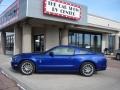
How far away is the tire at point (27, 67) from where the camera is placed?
9.88m

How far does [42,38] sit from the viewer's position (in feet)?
67.2

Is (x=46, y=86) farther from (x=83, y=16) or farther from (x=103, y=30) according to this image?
(x=103, y=30)

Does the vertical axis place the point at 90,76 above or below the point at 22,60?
below

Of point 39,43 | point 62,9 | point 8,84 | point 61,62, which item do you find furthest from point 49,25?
point 8,84

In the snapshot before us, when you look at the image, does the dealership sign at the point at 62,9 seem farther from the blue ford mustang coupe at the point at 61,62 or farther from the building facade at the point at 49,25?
the blue ford mustang coupe at the point at 61,62

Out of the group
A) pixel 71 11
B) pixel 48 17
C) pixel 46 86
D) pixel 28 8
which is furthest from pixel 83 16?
pixel 46 86

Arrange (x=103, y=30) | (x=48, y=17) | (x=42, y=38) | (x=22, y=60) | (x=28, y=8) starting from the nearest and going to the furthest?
(x=22, y=60) → (x=28, y=8) → (x=48, y=17) → (x=42, y=38) → (x=103, y=30)

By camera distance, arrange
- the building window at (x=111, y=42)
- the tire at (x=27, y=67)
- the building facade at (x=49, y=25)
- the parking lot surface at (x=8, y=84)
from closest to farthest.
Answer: the parking lot surface at (x=8, y=84)
the tire at (x=27, y=67)
the building facade at (x=49, y=25)
the building window at (x=111, y=42)

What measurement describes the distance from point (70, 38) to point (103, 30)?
4.90 m

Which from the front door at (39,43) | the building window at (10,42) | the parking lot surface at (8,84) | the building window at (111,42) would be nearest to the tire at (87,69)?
the parking lot surface at (8,84)

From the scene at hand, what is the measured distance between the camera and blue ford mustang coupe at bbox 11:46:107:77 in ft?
32.5

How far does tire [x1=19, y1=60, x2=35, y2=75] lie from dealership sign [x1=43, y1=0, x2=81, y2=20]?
5850 millimetres

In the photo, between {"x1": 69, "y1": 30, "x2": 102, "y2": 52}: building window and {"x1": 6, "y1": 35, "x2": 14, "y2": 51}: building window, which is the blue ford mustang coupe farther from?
{"x1": 6, "y1": 35, "x2": 14, "y2": 51}: building window

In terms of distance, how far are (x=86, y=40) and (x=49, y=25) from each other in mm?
8778
